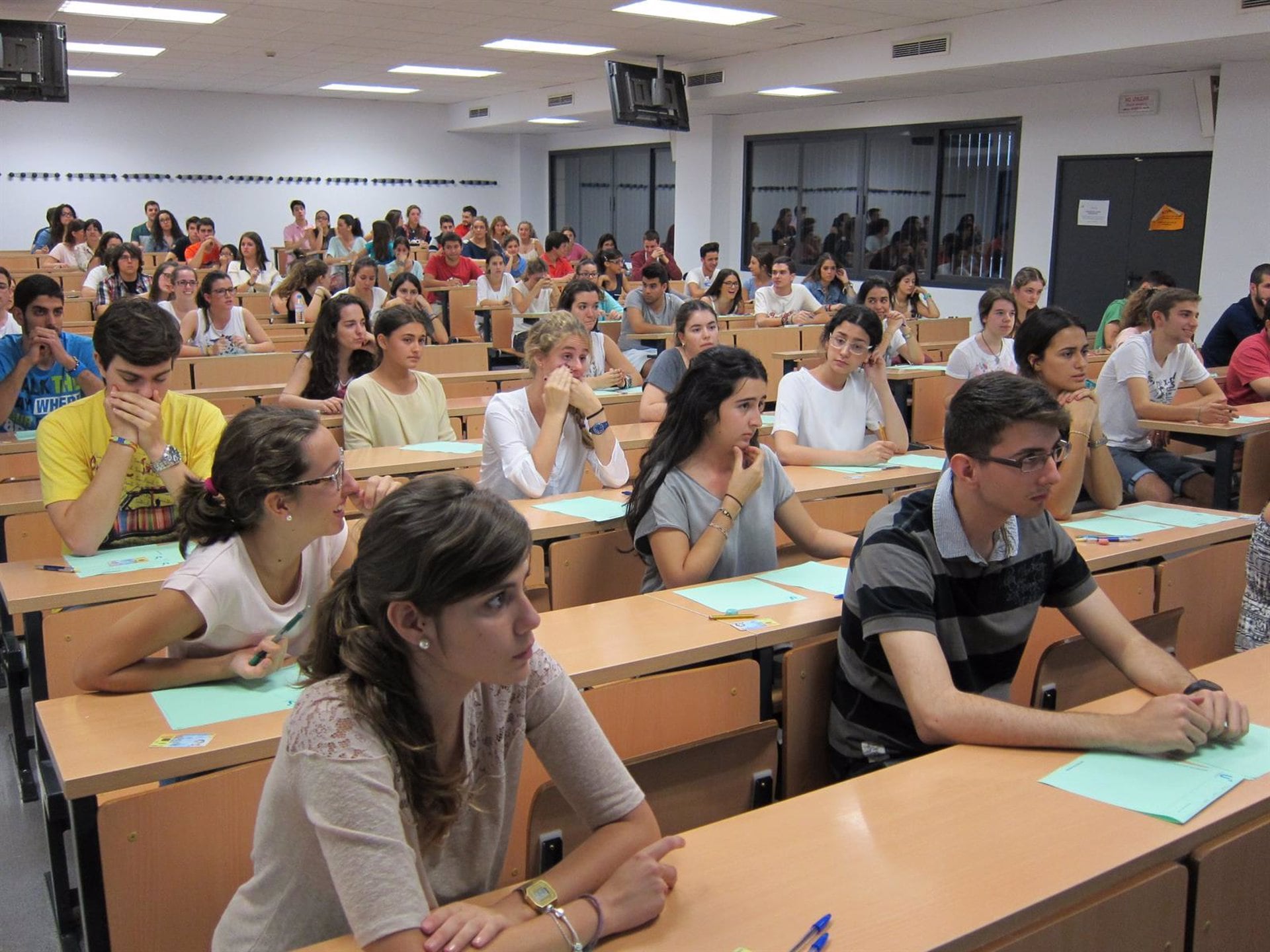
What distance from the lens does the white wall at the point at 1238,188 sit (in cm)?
819

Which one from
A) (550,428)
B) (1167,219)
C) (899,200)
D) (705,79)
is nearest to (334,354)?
A: (550,428)

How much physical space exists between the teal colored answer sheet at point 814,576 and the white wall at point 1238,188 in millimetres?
7199

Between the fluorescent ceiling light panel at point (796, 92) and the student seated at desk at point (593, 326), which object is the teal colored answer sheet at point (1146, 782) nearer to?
the student seated at desk at point (593, 326)

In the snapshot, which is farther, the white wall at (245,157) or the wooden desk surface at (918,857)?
the white wall at (245,157)

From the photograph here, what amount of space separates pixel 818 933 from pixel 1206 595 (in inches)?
79.6

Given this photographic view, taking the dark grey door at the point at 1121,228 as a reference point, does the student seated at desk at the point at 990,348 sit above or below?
below

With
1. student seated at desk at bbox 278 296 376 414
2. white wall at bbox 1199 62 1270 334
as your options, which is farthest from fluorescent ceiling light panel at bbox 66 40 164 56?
white wall at bbox 1199 62 1270 334

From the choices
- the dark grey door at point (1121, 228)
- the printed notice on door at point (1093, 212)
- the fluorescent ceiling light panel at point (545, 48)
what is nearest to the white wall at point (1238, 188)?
the dark grey door at point (1121, 228)

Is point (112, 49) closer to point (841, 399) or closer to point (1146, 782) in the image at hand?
point (841, 399)

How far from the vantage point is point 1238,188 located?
8.38 m

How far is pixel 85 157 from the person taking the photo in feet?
48.7

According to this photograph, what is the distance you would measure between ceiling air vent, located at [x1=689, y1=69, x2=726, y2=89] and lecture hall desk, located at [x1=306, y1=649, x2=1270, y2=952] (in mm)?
10690

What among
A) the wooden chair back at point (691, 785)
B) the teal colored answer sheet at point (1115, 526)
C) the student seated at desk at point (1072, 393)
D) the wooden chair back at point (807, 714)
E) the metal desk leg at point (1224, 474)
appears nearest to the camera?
the wooden chair back at point (691, 785)

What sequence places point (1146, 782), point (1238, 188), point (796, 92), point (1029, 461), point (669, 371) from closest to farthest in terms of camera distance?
point (1146, 782)
point (1029, 461)
point (669, 371)
point (1238, 188)
point (796, 92)
